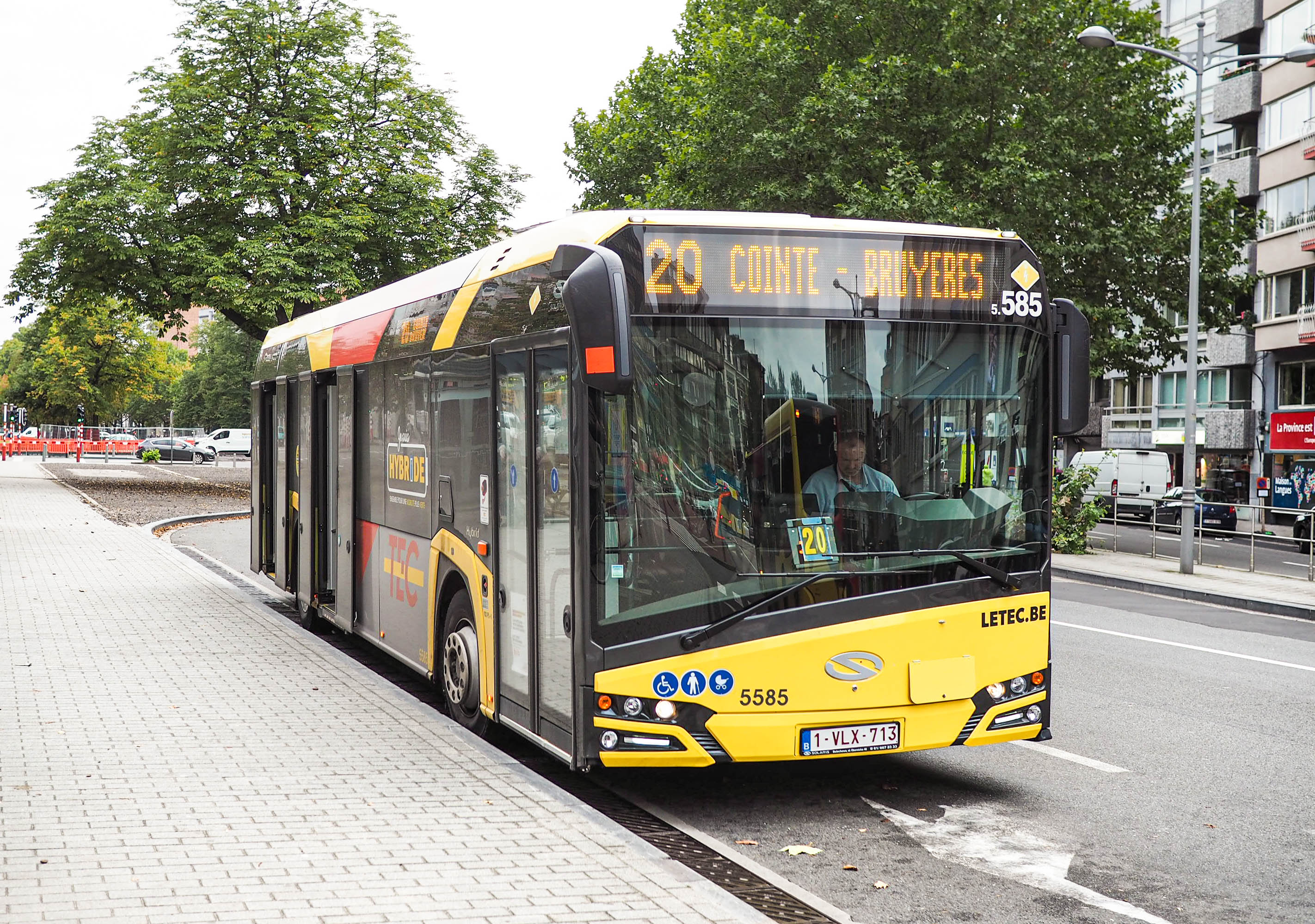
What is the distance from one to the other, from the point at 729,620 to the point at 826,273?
5.60ft

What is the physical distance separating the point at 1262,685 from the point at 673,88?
3019 cm

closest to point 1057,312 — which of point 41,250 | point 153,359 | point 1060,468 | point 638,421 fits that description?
point 638,421

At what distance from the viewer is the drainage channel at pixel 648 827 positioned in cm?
519

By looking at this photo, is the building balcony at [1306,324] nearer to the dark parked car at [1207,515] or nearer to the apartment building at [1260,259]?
the apartment building at [1260,259]

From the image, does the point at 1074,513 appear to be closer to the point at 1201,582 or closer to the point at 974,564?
the point at 1201,582

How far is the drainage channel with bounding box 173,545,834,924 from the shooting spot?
204 inches

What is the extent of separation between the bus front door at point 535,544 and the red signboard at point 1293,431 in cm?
3861

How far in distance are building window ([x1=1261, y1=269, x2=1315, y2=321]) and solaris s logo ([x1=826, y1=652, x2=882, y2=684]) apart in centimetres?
4331

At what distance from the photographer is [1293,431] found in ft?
135

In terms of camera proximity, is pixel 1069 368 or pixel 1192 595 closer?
pixel 1069 368

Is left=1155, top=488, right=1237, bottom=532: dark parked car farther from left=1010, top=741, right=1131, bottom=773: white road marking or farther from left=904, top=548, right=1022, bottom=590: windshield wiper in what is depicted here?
left=904, top=548, right=1022, bottom=590: windshield wiper

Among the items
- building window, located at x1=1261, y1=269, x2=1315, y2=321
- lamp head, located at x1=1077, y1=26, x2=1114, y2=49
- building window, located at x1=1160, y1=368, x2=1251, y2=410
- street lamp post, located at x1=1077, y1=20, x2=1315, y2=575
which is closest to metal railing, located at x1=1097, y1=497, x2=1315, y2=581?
street lamp post, located at x1=1077, y1=20, x2=1315, y2=575

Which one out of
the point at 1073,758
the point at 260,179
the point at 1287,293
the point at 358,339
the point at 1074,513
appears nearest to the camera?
the point at 1073,758

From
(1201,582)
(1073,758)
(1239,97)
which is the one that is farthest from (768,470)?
(1239,97)
